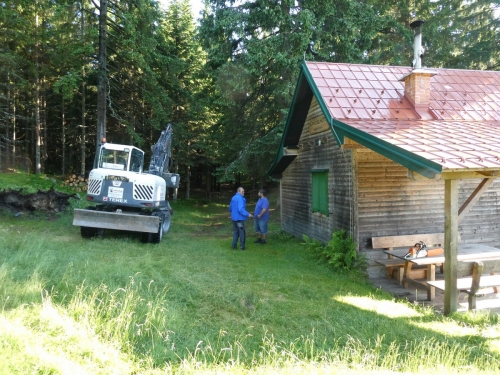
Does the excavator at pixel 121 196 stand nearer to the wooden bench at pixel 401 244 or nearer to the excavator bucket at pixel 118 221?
the excavator bucket at pixel 118 221

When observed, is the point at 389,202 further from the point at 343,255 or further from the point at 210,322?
the point at 210,322

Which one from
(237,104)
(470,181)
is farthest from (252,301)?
(237,104)

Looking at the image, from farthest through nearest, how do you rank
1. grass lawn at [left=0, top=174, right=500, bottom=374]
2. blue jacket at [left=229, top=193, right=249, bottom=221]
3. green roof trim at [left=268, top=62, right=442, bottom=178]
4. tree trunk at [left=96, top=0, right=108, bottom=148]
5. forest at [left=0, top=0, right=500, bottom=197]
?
tree trunk at [left=96, top=0, right=108, bottom=148] < forest at [left=0, top=0, right=500, bottom=197] < blue jacket at [left=229, top=193, right=249, bottom=221] < green roof trim at [left=268, top=62, right=442, bottom=178] < grass lawn at [left=0, top=174, right=500, bottom=374]

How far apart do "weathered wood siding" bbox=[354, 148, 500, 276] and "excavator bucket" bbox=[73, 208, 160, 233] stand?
560 cm

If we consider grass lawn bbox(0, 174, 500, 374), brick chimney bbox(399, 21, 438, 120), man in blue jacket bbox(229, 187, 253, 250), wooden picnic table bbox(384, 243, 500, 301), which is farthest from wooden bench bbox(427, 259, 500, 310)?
man in blue jacket bbox(229, 187, 253, 250)

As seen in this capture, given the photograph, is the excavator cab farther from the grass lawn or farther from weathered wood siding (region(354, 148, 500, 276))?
weathered wood siding (region(354, 148, 500, 276))

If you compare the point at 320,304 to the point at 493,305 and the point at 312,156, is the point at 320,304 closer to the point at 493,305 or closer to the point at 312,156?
the point at 493,305

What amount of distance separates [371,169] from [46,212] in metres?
12.1

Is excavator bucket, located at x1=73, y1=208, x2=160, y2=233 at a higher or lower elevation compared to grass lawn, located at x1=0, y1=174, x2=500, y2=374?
higher

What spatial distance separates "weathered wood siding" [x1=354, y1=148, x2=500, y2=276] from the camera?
8234 millimetres

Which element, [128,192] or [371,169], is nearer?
[371,169]

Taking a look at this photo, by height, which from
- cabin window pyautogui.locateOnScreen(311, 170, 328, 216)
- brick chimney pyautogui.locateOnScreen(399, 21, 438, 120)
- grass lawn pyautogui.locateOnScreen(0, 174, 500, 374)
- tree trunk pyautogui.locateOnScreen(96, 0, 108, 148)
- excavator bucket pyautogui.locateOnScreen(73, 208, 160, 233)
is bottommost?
grass lawn pyautogui.locateOnScreen(0, 174, 500, 374)

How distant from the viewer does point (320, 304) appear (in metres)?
5.86

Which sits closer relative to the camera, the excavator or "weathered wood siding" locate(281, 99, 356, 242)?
"weathered wood siding" locate(281, 99, 356, 242)
